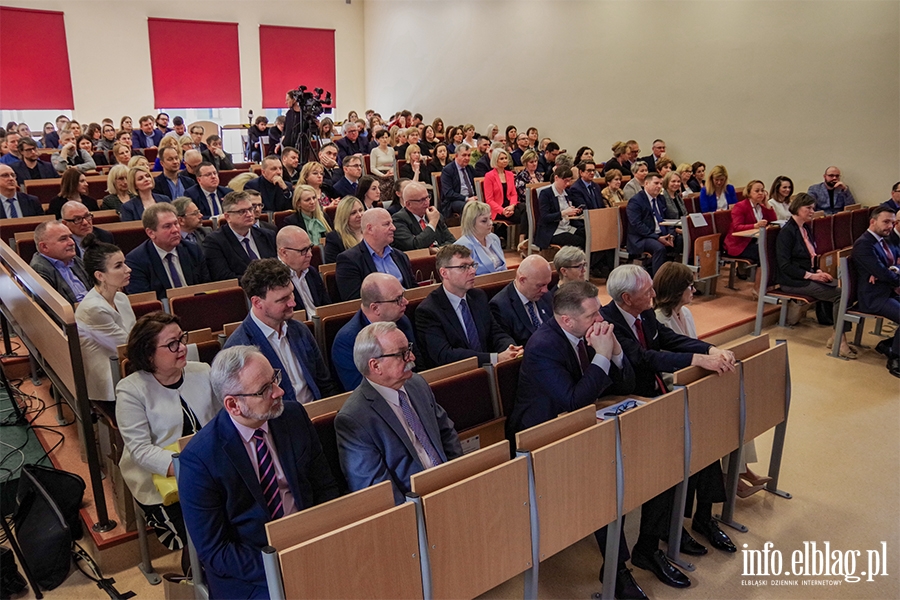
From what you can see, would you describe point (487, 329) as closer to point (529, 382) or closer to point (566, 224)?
point (529, 382)

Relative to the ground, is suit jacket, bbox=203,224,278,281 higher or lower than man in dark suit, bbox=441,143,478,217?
lower

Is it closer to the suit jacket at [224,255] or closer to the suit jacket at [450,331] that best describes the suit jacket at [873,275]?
the suit jacket at [450,331]

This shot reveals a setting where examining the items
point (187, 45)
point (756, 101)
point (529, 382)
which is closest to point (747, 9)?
point (756, 101)

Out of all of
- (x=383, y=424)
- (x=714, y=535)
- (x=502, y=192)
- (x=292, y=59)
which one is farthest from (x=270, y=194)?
(x=292, y=59)

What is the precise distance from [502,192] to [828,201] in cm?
367

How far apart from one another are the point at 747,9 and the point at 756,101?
1123 millimetres

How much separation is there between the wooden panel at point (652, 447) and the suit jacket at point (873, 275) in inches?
132

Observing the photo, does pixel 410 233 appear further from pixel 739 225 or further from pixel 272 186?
pixel 739 225

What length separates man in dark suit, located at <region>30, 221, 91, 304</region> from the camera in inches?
156

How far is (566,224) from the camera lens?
689 cm

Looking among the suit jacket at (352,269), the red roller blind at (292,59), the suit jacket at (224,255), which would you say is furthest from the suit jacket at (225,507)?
the red roller blind at (292,59)

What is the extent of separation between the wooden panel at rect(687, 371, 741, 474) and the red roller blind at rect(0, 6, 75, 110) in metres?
13.5

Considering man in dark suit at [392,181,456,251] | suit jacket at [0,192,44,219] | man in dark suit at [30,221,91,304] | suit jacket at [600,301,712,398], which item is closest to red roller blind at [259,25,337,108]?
suit jacket at [0,192,44,219]

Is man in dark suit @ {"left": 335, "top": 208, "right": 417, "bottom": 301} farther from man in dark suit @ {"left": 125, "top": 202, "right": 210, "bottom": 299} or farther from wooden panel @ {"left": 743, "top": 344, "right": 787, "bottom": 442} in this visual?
wooden panel @ {"left": 743, "top": 344, "right": 787, "bottom": 442}
